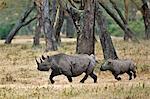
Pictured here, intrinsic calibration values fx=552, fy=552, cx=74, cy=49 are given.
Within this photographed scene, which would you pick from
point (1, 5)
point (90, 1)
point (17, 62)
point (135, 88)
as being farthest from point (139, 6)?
point (135, 88)

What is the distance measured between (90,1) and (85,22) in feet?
2.54

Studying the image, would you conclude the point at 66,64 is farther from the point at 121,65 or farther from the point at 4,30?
the point at 4,30

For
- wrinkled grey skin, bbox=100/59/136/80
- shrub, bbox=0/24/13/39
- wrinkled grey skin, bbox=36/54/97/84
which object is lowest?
shrub, bbox=0/24/13/39

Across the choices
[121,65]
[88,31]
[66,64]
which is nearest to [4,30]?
[88,31]

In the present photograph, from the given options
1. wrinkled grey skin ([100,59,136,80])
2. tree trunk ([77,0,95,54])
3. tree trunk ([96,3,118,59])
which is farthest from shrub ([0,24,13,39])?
wrinkled grey skin ([100,59,136,80])

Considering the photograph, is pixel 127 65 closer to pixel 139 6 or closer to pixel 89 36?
pixel 89 36

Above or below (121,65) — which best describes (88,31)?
above

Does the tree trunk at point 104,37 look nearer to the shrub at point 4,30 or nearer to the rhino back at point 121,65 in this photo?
the rhino back at point 121,65

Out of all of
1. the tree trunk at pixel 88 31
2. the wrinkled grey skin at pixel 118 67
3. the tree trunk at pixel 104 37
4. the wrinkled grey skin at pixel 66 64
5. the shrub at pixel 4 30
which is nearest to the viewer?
the wrinkled grey skin at pixel 66 64

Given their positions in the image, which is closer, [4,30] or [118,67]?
[118,67]

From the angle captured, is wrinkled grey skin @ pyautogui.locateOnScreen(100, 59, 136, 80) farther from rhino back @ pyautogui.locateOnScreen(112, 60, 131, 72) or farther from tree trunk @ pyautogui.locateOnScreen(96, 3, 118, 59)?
tree trunk @ pyautogui.locateOnScreen(96, 3, 118, 59)

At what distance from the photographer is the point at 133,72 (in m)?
17.5

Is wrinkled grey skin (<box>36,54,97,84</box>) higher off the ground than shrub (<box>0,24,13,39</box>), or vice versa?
wrinkled grey skin (<box>36,54,97,84</box>)

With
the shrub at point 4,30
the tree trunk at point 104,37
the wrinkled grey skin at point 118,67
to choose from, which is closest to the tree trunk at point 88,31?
the tree trunk at point 104,37
